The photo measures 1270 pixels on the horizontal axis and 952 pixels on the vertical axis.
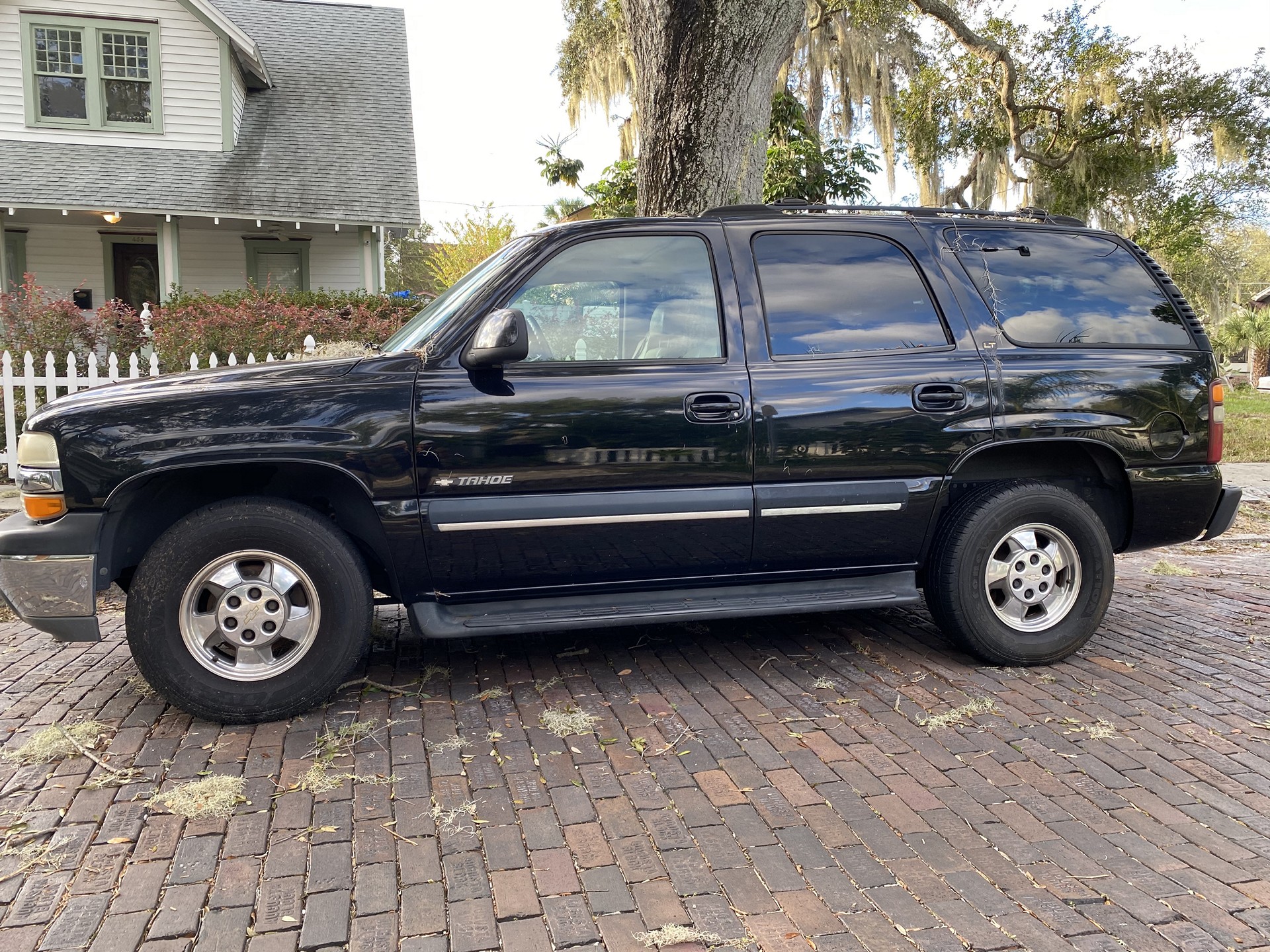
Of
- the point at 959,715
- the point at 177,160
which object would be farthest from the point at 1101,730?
the point at 177,160

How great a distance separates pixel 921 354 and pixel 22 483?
377 cm

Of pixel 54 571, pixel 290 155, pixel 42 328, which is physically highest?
pixel 290 155

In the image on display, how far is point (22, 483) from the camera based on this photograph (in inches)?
146

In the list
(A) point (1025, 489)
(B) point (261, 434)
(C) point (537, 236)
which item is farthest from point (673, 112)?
(B) point (261, 434)

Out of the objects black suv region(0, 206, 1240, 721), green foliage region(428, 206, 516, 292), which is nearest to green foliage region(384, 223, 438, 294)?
green foliage region(428, 206, 516, 292)

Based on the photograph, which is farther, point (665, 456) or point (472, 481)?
point (665, 456)

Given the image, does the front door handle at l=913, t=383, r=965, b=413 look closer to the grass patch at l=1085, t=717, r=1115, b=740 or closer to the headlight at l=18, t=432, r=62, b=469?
the grass patch at l=1085, t=717, r=1115, b=740

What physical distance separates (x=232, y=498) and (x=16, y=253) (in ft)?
56.8

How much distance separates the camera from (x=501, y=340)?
3740 millimetres

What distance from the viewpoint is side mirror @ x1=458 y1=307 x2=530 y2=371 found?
375 centimetres

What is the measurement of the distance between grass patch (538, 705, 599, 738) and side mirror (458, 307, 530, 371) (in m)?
1.44

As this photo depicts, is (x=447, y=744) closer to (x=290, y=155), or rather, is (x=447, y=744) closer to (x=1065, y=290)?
(x=1065, y=290)

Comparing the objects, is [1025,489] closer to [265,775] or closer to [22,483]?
[265,775]

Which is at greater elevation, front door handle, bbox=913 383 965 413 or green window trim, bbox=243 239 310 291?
green window trim, bbox=243 239 310 291
